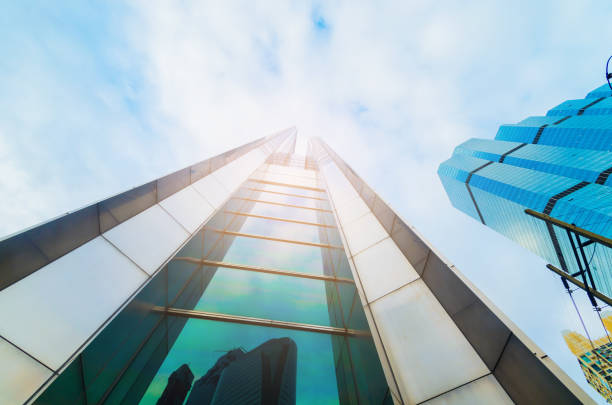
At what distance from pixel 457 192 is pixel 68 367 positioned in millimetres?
100483

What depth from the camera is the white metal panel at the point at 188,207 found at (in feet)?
21.8

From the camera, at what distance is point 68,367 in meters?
3.23

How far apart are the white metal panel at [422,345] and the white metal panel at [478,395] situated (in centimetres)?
7

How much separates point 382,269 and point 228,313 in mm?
3850

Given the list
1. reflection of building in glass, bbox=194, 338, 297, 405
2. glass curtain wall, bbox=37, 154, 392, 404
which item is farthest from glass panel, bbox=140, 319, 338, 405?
reflection of building in glass, bbox=194, 338, 297, 405

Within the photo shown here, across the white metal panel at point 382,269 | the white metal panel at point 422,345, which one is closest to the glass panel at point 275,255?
the white metal panel at point 382,269

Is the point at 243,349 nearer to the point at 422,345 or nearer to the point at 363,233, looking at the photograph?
the point at 422,345

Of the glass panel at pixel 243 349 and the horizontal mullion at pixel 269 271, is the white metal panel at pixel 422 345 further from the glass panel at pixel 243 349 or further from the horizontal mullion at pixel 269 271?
the horizontal mullion at pixel 269 271

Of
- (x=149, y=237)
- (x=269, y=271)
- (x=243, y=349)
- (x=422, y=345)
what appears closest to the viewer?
(x=422, y=345)

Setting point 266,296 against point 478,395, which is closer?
point 478,395

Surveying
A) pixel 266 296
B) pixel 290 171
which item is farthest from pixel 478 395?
pixel 290 171

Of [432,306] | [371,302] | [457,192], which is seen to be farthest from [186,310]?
[457,192]

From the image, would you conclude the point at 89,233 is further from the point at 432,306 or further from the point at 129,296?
the point at 432,306

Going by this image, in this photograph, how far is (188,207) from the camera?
23.8 feet
